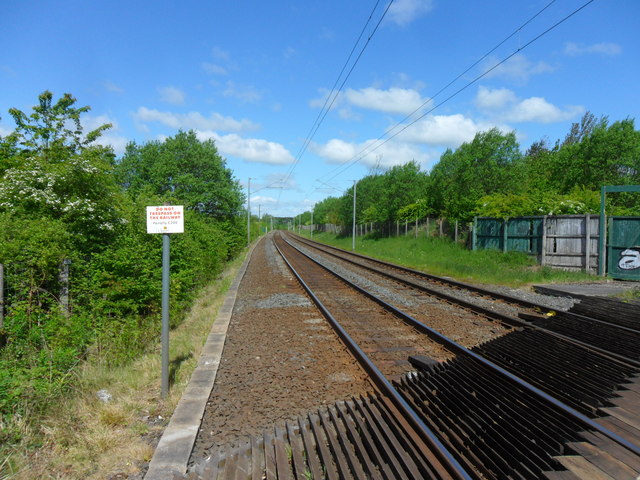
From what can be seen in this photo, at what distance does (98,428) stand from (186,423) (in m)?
0.84

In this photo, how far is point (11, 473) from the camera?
3287 mm

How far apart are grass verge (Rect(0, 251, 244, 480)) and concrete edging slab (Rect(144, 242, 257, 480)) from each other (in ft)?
0.45

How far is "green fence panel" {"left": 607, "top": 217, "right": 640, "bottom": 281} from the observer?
14.6 metres

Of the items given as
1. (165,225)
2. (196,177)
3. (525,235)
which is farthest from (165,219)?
(196,177)

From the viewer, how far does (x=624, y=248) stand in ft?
48.9

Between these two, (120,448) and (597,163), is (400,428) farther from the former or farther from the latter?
(597,163)

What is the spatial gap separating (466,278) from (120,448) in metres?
13.7

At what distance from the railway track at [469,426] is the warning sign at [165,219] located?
8.62ft

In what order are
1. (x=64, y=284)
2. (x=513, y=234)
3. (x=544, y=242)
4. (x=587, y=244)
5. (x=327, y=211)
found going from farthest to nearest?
(x=327, y=211), (x=513, y=234), (x=544, y=242), (x=587, y=244), (x=64, y=284)

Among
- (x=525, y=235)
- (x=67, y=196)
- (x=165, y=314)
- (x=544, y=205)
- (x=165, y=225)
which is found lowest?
(x=165, y=314)

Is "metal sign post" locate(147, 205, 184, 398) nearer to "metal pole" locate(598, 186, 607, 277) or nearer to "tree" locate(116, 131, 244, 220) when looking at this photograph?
"metal pole" locate(598, 186, 607, 277)

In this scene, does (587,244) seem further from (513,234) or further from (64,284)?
(64,284)

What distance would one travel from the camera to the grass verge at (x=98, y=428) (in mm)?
3408

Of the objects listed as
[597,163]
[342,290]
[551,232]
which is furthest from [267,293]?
[597,163]
